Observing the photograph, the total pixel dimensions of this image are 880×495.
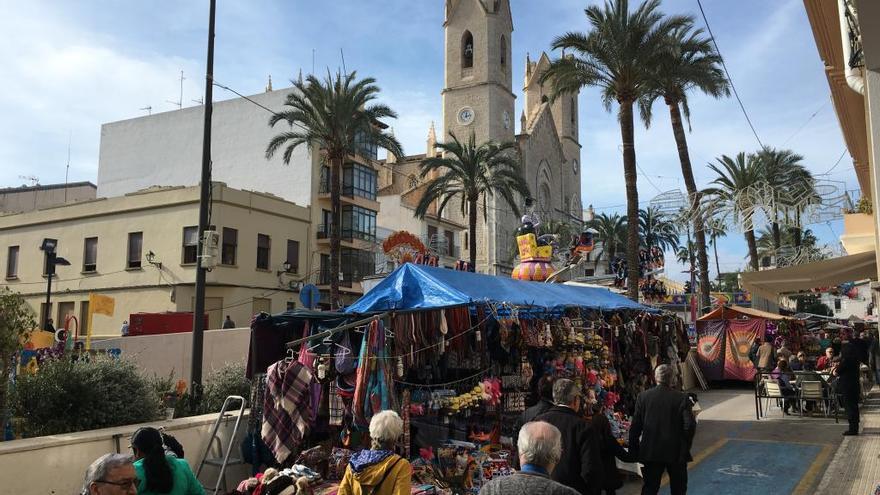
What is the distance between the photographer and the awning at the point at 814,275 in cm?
1293

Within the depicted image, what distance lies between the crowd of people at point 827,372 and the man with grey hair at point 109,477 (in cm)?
1179

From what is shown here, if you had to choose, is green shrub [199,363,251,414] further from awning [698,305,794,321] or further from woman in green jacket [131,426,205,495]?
awning [698,305,794,321]

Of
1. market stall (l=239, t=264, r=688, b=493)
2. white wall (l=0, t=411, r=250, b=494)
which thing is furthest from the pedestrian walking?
white wall (l=0, t=411, r=250, b=494)

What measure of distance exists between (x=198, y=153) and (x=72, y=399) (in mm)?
37353

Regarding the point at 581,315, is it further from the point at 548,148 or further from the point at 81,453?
the point at 548,148

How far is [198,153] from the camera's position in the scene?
41.8 m

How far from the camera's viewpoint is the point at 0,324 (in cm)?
775

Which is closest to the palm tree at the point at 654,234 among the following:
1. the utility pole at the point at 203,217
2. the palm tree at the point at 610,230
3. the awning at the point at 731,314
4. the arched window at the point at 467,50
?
the palm tree at the point at 610,230

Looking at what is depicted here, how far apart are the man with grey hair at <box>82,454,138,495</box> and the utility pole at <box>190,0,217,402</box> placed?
24.3 feet

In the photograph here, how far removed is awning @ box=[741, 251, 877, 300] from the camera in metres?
12.9

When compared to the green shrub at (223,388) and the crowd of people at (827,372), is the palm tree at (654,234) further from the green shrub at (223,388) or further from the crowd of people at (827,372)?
the green shrub at (223,388)

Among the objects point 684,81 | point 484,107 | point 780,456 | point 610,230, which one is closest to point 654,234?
point 610,230

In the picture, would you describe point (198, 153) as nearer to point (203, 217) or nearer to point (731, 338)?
point (203, 217)

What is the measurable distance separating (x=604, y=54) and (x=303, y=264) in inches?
840
